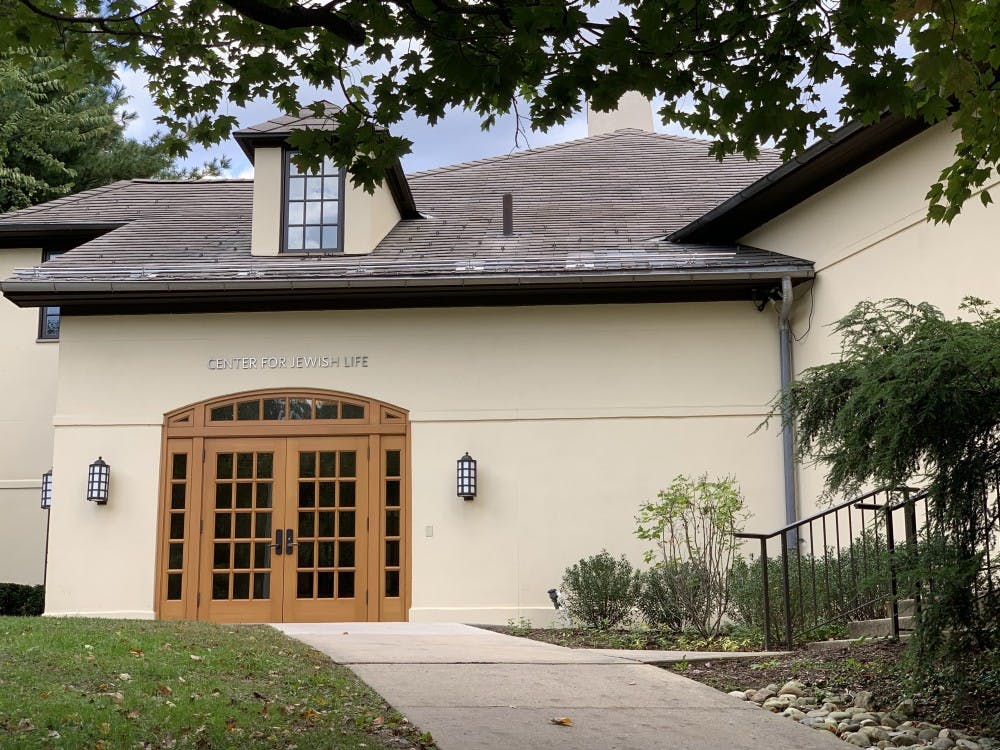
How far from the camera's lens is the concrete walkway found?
6.02m

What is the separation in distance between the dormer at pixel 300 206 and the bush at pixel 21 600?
18.7 ft

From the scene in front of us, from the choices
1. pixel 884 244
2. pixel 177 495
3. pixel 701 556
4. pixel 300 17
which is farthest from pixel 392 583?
pixel 300 17

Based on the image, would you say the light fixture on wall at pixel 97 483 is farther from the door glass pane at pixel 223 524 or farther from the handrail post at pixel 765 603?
the handrail post at pixel 765 603

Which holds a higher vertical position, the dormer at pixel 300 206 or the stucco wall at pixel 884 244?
the dormer at pixel 300 206

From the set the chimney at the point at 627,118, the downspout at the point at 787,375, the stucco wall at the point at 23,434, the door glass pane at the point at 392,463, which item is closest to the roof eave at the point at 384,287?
the downspout at the point at 787,375

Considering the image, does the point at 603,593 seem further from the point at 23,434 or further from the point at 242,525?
the point at 23,434

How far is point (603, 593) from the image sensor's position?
1284 centimetres

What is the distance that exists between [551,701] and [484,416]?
736 cm

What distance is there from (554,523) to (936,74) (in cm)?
925

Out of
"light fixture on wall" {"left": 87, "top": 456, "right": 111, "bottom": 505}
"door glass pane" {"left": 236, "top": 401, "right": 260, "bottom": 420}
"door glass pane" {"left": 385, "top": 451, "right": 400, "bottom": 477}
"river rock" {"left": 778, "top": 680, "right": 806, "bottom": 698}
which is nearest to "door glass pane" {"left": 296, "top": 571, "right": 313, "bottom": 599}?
"door glass pane" {"left": 385, "top": 451, "right": 400, "bottom": 477}

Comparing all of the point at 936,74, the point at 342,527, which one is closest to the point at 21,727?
the point at 936,74

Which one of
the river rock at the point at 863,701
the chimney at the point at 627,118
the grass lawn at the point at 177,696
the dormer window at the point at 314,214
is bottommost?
the river rock at the point at 863,701

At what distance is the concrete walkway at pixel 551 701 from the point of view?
6023mm

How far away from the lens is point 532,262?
46.8 feet
